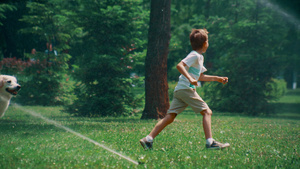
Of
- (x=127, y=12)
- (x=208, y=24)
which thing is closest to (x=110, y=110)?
(x=127, y=12)

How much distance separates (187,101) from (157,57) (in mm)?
5217

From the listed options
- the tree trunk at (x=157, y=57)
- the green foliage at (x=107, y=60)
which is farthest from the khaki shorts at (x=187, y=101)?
the green foliage at (x=107, y=60)

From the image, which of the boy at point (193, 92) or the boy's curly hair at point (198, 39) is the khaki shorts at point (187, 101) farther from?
the boy's curly hair at point (198, 39)

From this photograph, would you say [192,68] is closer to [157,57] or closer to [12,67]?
[157,57]

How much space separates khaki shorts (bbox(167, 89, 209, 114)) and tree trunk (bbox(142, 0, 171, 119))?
4926mm

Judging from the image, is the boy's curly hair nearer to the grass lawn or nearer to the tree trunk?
the grass lawn

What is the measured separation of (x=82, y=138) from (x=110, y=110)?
6289 millimetres

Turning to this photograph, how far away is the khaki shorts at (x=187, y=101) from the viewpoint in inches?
204

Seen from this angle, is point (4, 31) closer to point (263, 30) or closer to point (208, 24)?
point (208, 24)

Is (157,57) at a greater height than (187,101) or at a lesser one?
greater

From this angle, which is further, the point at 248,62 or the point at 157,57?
the point at 248,62

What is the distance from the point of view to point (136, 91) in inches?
555

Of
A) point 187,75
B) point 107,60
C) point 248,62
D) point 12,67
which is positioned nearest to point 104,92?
point 107,60

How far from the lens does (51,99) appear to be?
1794 cm
